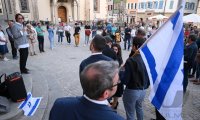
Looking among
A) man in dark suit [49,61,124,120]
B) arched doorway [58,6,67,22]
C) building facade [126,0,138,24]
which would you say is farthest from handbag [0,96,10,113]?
building facade [126,0,138,24]

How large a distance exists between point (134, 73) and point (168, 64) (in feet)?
2.51

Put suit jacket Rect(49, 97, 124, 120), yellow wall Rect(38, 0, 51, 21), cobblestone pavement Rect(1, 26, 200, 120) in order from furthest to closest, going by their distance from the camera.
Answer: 1. yellow wall Rect(38, 0, 51, 21)
2. cobblestone pavement Rect(1, 26, 200, 120)
3. suit jacket Rect(49, 97, 124, 120)

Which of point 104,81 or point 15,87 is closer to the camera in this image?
point 104,81

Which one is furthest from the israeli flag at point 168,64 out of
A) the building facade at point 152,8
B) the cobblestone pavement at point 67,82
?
the building facade at point 152,8

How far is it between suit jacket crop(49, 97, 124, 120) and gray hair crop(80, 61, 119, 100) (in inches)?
3.2

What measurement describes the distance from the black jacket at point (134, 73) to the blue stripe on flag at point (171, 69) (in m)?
0.64

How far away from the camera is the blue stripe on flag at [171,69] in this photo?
2455 mm

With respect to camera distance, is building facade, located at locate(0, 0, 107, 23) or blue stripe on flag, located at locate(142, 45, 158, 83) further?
building facade, located at locate(0, 0, 107, 23)

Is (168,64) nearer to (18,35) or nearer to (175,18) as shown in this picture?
(175,18)

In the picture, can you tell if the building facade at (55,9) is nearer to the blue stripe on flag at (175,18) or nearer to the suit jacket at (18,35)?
the suit jacket at (18,35)

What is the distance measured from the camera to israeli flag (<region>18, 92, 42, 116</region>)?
4.22 m

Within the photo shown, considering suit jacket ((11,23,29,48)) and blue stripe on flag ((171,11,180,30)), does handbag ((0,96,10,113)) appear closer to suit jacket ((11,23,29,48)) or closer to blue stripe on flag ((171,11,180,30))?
suit jacket ((11,23,29,48))

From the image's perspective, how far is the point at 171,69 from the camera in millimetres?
2492

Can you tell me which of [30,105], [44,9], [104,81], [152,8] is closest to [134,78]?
[104,81]
